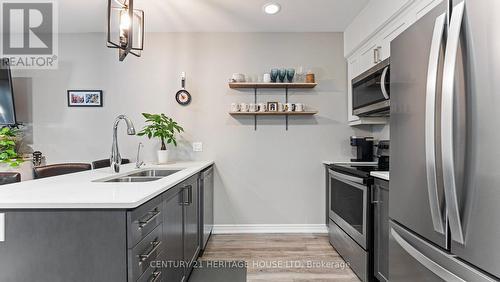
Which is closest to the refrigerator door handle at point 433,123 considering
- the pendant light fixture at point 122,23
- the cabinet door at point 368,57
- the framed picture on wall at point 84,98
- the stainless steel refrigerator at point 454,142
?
the stainless steel refrigerator at point 454,142

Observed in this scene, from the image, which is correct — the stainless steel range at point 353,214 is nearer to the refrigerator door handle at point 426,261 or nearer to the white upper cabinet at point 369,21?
the refrigerator door handle at point 426,261

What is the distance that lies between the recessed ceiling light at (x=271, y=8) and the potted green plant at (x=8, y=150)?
11.0 ft

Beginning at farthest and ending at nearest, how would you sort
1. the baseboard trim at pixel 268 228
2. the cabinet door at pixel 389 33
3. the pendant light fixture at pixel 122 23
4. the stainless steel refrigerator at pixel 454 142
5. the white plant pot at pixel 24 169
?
the baseboard trim at pixel 268 228 < the white plant pot at pixel 24 169 < the cabinet door at pixel 389 33 < the pendant light fixture at pixel 122 23 < the stainless steel refrigerator at pixel 454 142

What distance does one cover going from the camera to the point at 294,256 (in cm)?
268

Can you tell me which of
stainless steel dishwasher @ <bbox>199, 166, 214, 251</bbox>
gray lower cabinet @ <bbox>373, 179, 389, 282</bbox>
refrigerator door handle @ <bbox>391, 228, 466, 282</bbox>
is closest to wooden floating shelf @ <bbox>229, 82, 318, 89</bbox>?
stainless steel dishwasher @ <bbox>199, 166, 214, 251</bbox>

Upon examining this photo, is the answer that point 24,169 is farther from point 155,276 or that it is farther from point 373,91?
point 373,91

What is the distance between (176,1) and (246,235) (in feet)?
8.95

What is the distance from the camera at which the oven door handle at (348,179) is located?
7.17 ft

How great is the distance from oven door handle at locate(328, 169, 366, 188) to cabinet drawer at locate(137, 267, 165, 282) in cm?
159

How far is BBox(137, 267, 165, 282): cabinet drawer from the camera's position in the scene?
3.86ft

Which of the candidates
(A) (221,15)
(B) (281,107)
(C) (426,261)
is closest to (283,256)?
(B) (281,107)

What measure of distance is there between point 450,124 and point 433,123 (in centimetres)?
10

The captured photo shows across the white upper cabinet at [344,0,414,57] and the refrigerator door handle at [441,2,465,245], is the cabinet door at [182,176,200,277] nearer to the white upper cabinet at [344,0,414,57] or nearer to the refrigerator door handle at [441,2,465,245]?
the refrigerator door handle at [441,2,465,245]

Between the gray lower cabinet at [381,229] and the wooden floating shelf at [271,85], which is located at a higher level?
the wooden floating shelf at [271,85]
